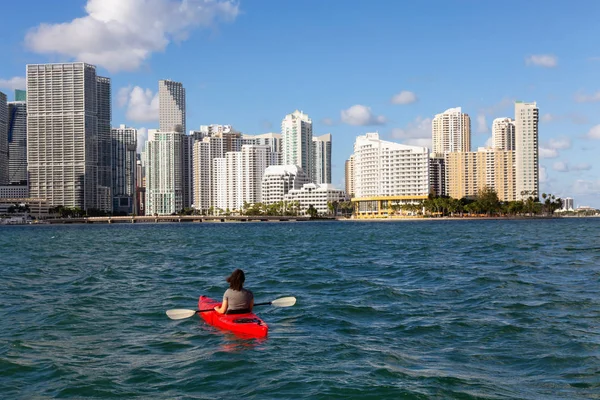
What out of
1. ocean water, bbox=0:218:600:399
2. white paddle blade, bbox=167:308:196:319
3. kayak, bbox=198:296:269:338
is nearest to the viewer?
ocean water, bbox=0:218:600:399

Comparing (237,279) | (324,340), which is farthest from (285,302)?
(324,340)

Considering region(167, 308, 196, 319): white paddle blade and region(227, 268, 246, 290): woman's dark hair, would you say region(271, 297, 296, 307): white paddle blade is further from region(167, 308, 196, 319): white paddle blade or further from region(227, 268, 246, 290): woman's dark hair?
region(227, 268, 246, 290): woman's dark hair

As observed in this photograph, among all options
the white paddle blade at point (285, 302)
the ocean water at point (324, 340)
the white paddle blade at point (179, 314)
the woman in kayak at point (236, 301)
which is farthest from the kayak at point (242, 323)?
the white paddle blade at point (285, 302)

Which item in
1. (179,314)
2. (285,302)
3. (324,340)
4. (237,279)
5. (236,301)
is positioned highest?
(237,279)

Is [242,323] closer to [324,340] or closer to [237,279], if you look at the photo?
[237,279]

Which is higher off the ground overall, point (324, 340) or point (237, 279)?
point (237, 279)

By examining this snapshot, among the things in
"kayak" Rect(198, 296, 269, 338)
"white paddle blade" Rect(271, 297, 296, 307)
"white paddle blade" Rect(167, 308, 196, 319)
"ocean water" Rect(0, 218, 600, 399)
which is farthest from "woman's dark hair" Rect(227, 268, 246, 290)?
"white paddle blade" Rect(271, 297, 296, 307)

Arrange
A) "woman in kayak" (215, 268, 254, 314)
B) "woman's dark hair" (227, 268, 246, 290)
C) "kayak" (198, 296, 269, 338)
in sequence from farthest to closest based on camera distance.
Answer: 1. "woman in kayak" (215, 268, 254, 314)
2. "woman's dark hair" (227, 268, 246, 290)
3. "kayak" (198, 296, 269, 338)

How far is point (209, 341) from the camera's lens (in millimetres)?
16406

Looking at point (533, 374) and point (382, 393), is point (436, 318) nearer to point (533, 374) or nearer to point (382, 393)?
point (533, 374)

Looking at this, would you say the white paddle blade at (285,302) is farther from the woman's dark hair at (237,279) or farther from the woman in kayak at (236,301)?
the woman's dark hair at (237,279)

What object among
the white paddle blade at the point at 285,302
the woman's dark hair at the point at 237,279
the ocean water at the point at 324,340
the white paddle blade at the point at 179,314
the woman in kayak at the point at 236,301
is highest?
the woman's dark hair at the point at 237,279

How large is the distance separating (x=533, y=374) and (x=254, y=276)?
68.2 feet

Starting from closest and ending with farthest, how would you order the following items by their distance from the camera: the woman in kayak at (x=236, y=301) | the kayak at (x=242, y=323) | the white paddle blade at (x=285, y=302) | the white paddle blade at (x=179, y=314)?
1. the kayak at (x=242, y=323)
2. the woman in kayak at (x=236, y=301)
3. the white paddle blade at (x=179, y=314)
4. the white paddle blade at (x=285, y=302)
